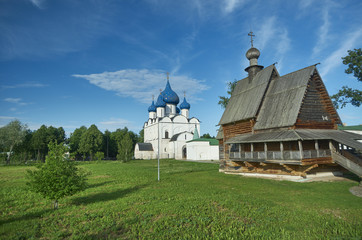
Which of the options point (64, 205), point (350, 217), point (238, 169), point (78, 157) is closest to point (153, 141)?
point (78, 157)

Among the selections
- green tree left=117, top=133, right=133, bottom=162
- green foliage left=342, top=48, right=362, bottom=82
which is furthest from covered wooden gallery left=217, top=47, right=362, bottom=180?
green tree left=117, top=133, right=133, bottom=162

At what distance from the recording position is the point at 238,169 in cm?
1941

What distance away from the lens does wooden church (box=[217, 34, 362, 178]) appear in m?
13.5

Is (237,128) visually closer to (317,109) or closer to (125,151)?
(317,109)

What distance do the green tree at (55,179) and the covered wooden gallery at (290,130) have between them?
1166 centimetres

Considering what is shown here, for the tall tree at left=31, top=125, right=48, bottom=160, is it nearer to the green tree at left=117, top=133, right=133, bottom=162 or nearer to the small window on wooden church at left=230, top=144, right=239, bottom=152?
the green tree at left=117, top=133, right=133, bottom=162

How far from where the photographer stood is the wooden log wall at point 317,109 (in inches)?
595

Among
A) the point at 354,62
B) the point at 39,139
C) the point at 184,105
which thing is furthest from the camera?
the point at 184,105

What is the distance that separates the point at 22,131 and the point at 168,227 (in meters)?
51.2

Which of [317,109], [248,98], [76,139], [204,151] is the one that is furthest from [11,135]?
[317,109]

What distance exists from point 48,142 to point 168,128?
114ft

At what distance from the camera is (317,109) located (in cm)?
1569

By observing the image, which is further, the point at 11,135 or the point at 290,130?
the point at 11,135

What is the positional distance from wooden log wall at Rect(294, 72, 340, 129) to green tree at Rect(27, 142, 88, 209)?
1435 cm
